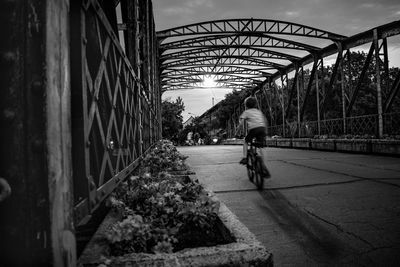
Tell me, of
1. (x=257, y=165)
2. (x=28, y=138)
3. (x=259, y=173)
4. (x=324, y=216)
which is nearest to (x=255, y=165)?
(x=257, y=165)

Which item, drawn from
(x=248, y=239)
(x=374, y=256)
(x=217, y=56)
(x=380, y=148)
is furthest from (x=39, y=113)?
(x=217, y=56)

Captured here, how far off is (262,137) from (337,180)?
1555 mm

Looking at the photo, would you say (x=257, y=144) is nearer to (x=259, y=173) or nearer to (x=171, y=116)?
(x=259, y=173)

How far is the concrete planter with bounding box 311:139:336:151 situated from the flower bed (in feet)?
39.1

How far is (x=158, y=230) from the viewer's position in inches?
58.6

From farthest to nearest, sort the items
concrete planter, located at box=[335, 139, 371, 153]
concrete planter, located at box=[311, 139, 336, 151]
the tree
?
the tree < concrete planter, located at box=[311, 139, 336, 151] < concrete planter, located at box=[335, 139, 371, 153]

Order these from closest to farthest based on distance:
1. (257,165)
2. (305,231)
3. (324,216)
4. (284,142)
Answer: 1. (305,231)
2. (324,216)
3. (257,165)
4. (284,142)

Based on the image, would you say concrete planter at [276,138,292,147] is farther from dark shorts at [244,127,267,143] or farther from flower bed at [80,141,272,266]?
flower bed at [80,141,272,266]

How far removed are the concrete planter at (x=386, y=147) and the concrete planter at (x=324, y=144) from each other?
260 cm

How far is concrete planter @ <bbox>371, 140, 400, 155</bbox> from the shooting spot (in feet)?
29.5

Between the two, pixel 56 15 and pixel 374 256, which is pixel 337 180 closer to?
pixel 374 256

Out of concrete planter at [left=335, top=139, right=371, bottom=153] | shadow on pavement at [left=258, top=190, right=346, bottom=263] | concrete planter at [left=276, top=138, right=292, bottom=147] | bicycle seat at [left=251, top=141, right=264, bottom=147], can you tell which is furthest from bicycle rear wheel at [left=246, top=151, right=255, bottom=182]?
concrete planter at [left=276, top=138, right=292, bottom=147]

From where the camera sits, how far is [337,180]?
5.32 meters

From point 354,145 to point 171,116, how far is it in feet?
92.5
